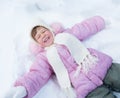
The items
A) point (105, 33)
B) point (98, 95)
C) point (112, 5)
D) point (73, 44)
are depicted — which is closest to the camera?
point (98, 95)

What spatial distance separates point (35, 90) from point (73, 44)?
0.78 ft

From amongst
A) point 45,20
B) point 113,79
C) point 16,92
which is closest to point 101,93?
point 113,79

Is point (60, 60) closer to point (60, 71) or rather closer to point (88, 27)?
point (60, 71)

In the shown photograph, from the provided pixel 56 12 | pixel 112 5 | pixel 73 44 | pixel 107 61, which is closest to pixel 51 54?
pixel 73 44

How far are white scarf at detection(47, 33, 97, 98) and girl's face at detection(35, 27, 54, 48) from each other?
2 cm

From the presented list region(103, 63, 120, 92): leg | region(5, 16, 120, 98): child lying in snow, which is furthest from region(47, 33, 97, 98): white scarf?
region(103, 63, 120, 92): leg

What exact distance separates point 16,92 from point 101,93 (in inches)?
12.0

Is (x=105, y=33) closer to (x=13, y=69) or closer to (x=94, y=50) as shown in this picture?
(x=94, y=50)

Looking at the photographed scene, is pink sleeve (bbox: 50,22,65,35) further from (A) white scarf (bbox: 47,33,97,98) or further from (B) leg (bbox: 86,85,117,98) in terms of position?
(B) leg (bbox: 86,85,117,98)

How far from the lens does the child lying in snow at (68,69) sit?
114cm

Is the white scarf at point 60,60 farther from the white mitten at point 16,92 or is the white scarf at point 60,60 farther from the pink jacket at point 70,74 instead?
the white mitten at point 16,92

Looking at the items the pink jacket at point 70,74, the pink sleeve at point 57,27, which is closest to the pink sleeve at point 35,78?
the pink jacket at point 70,74

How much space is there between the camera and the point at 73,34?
1292 mm

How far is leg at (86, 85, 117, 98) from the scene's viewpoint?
1.12m
